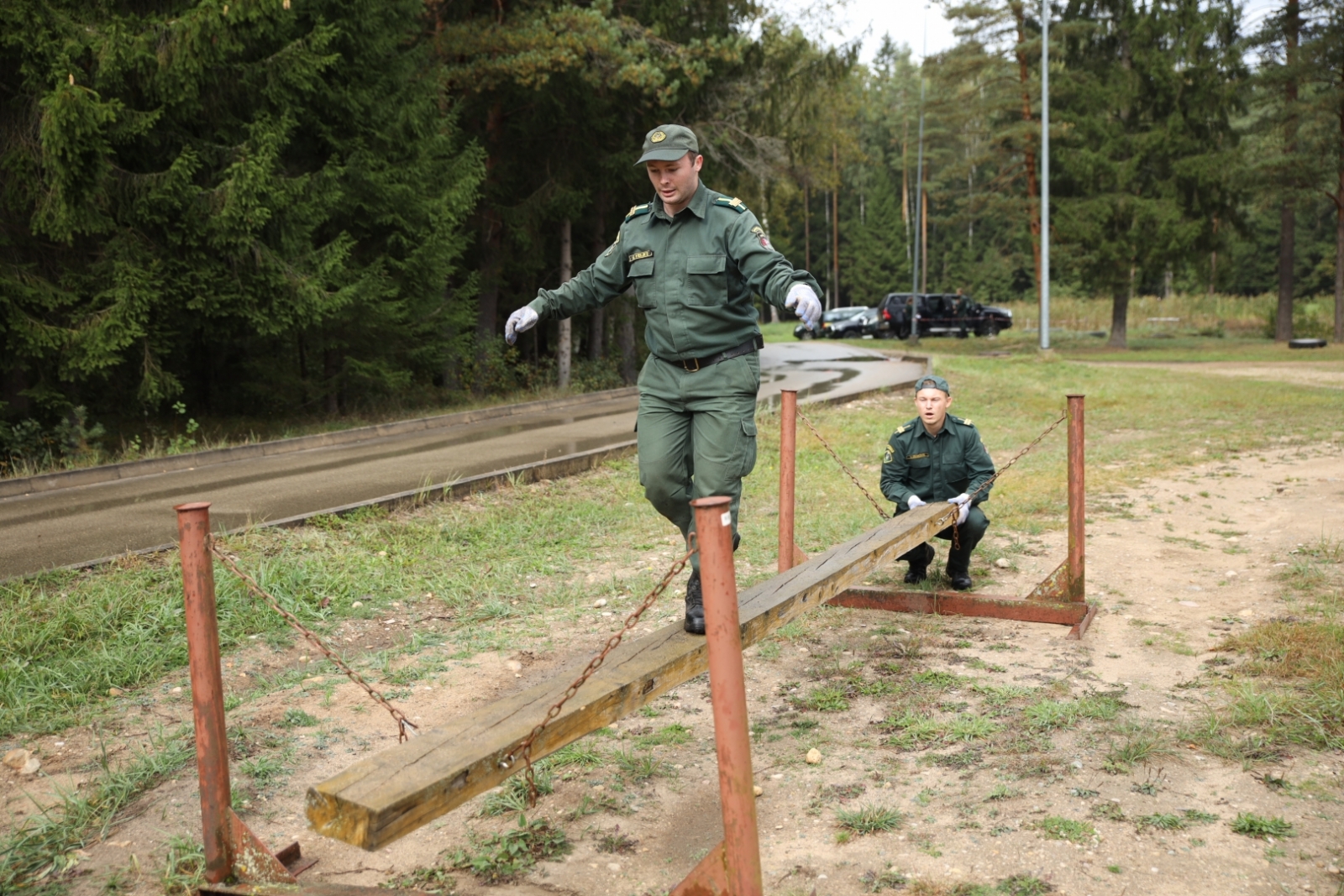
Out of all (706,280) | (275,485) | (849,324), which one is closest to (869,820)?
(706,280)

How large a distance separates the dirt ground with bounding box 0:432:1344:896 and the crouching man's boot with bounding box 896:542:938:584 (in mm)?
740

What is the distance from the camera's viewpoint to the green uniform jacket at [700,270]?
441 centimetres

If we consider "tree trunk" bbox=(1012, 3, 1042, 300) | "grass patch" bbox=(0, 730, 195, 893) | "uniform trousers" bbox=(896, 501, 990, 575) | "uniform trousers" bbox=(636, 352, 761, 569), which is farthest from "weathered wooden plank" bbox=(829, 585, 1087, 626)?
"tree trunk" bbox=(1012, 3, 1042, 300)

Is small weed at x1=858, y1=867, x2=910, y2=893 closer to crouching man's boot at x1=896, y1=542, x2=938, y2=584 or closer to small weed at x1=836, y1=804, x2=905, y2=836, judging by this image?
small weed at x1=836, y1=804, x2=905, y2=836

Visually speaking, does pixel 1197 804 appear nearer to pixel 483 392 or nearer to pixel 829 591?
pixel 829 591

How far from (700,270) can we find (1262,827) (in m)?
2.83

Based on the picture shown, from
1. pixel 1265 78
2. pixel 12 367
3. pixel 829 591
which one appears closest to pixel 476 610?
pixel 829 591

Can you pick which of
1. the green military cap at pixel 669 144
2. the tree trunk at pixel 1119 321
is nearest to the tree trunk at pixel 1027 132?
the tree trunk at pixel 1119 321

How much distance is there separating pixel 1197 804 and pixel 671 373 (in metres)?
2.53

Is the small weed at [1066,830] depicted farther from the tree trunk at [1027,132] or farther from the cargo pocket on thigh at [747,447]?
the tree trunk at [1027,132]

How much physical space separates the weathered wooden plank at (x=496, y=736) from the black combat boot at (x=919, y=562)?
220 cm

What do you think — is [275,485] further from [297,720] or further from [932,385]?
[932,385]

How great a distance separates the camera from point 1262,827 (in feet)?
11.8

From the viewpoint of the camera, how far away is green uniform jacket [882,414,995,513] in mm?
6750
